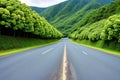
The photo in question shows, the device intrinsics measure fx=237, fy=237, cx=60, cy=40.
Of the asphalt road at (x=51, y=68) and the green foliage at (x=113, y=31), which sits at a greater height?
Result: the green foliage at (x=113, y=31)

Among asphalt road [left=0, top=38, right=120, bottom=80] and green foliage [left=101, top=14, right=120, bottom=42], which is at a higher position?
green foliage [left=101, top=14, right=120, bottom=42]

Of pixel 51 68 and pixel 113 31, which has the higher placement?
pixel 113 31

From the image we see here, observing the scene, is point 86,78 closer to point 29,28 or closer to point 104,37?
point 104,37

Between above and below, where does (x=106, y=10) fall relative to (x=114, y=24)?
above

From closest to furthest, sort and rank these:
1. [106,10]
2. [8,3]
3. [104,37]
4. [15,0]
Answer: [104,37]
[8,3]
[15,0]
[106,10]

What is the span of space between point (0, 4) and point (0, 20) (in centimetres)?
400

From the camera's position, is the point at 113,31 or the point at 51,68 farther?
the point at 113,31

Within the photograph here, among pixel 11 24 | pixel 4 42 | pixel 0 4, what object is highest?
pixel 0 4

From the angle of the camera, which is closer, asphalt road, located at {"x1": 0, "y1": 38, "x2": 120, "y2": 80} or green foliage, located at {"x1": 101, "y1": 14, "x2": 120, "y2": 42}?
asphalt road, located at {"x1": 0, "y1": 38, "x2": 120, "y2": 80}

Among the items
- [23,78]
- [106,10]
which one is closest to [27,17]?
[23,78]

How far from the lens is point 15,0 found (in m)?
46.8

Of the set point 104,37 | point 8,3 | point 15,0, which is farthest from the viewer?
point 15,0

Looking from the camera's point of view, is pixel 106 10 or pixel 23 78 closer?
pixel 23 78

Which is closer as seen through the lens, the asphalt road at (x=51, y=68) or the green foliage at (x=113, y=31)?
the asphalt road at (x=51, y=68)
